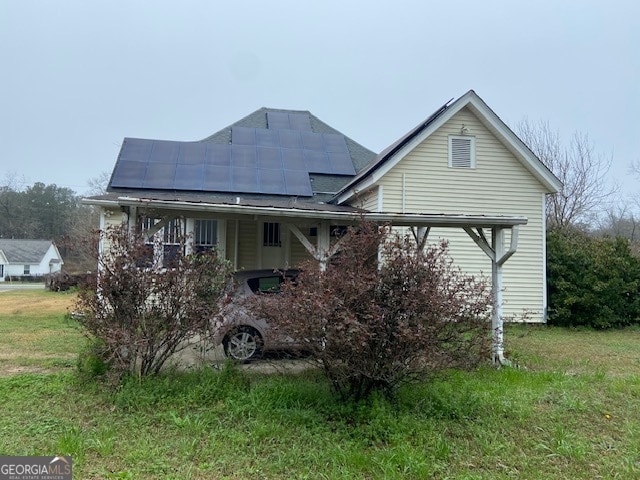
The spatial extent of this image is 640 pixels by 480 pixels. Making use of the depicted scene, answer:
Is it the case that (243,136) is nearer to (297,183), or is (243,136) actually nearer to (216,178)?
(216,178)

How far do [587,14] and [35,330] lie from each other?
885 inches

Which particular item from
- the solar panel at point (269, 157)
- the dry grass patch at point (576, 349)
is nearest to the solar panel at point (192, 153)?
the solar panel at point (269, 157)

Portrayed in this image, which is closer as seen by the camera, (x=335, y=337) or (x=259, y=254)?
(x=335, y=337)

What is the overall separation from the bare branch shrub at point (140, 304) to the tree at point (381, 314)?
1047 mm

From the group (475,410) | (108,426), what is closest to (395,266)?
(475,410)

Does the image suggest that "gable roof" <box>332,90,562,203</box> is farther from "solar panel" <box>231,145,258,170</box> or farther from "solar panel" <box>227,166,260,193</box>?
"solar panel" <box>231,145,258,170</box>

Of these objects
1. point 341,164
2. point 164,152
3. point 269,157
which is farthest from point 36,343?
point 341,164

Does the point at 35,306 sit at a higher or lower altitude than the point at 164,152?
lower

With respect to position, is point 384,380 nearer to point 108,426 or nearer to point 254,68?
point 108,426

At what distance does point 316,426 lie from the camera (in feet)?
12.8

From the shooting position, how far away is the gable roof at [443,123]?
10.2 meters

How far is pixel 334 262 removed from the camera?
13.6 feet

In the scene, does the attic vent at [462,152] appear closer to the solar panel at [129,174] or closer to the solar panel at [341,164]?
the solar panel at [341,164]

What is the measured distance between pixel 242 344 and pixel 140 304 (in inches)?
67.0
